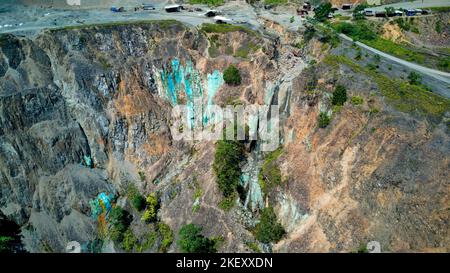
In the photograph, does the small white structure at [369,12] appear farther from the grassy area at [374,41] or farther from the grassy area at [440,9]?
the grassy area at [440,9]

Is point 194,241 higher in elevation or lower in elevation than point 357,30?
lower

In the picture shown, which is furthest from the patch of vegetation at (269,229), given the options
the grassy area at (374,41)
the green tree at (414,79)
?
the grassy area at (374,41)

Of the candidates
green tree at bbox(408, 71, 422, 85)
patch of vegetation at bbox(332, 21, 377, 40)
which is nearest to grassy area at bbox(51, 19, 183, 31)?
patch of vegetation at bbox(332, 21, 377, 40)

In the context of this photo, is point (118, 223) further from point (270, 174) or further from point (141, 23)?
point (141, 23)

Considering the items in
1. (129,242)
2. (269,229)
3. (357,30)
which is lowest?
(129,242)

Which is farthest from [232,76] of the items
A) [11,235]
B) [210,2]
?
[11,235]

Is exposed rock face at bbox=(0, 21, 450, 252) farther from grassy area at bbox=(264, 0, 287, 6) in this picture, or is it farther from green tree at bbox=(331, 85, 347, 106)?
grassy area at bbox=(264, 0, 287, 6)

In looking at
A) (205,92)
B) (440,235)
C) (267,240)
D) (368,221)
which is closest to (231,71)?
(205,92)
